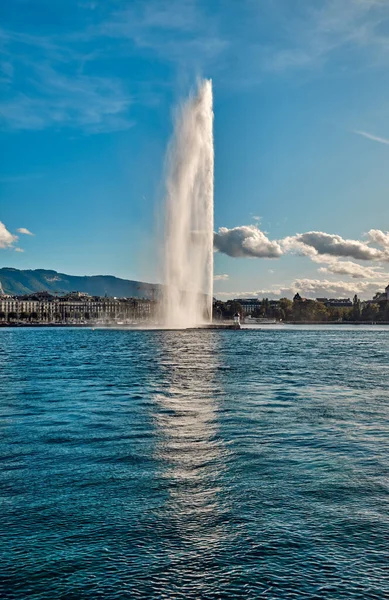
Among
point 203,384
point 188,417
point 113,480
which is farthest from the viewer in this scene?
point 203,384

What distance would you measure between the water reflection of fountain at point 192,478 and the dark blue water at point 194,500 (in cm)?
3

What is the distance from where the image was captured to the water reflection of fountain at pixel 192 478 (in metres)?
7.29

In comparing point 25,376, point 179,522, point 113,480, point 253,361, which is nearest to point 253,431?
point 113,480

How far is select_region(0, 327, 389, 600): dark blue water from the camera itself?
6566 mm

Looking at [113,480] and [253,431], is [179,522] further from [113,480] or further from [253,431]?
[253,431]

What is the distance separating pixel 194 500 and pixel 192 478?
3.92ft

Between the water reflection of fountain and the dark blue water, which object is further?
the water reflection of fountain

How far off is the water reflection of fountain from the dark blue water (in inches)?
1.1

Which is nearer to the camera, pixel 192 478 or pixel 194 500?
pixel 194 500

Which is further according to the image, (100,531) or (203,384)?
(203,384)

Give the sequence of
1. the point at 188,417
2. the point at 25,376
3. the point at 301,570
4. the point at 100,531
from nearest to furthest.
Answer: the point at 301,570 < the point at 100,531 < the point at 188,417 < the point at 25,376

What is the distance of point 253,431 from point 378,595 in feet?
27.9

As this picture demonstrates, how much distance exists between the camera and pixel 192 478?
33.9ft

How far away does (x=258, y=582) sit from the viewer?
21.2 feet
